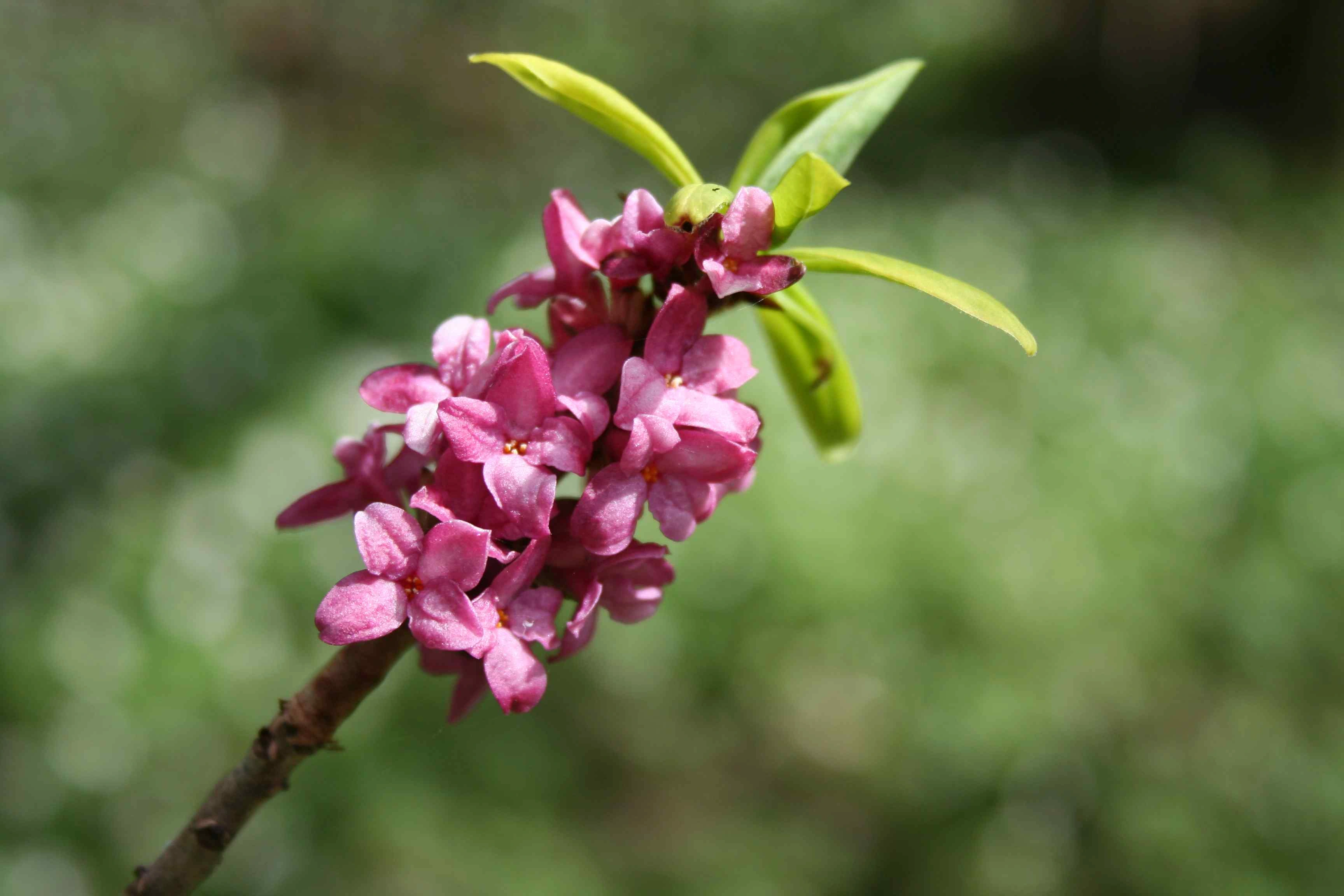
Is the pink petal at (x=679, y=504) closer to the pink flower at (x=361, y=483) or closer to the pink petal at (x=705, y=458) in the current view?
the pink petal at (x=705, y=458)

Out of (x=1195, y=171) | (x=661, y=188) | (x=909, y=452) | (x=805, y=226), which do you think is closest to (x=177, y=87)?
(x=661, y=188)

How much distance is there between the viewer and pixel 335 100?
414 centimetres

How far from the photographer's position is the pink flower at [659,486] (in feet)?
1.13

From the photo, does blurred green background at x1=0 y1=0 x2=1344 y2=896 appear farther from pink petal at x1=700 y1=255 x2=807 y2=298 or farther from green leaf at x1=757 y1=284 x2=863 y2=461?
pink petal at x1=700 y1=255 x2=807 y2=298

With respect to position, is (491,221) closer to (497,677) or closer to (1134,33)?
(497,677)

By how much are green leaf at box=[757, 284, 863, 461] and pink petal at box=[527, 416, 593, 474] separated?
121mm

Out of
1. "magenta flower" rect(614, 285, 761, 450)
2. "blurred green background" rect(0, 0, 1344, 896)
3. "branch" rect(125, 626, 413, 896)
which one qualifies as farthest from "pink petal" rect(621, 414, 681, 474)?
"blurred green background" rect(0, 0, 1344, 896)

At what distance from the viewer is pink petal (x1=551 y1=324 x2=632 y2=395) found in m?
0.38

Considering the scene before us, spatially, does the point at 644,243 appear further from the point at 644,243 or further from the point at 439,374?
the point at 439,374

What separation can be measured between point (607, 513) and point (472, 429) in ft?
0.18

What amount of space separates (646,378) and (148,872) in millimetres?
276

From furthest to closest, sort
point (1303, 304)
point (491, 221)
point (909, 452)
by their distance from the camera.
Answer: point (1303, 304) → point (491, 221) → point (909, 452)

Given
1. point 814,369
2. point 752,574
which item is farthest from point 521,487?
point 752,574

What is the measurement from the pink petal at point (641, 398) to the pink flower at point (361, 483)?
10 cm
